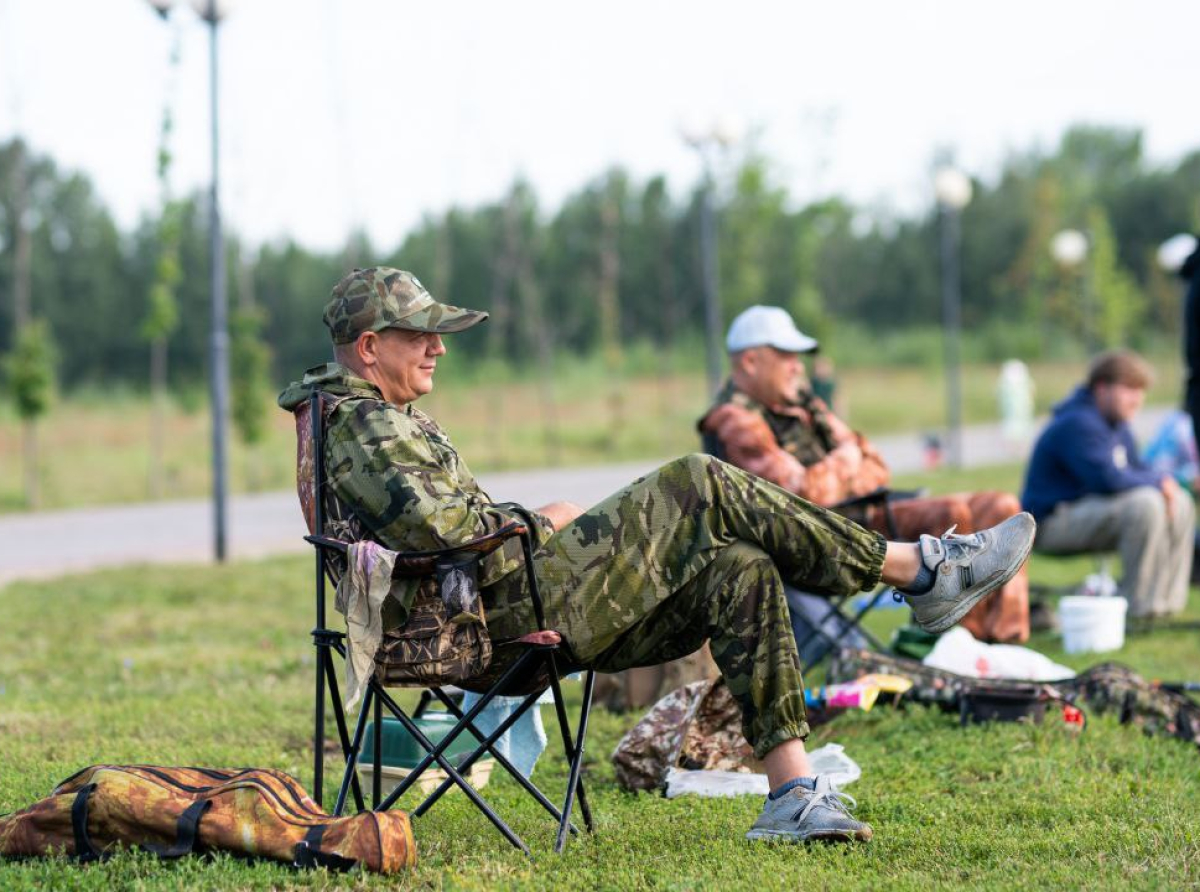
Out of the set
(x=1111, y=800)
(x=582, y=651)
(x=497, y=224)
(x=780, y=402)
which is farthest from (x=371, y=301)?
(x=497, y=224)

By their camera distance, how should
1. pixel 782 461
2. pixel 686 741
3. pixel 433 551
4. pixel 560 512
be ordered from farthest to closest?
1. pixel 782 461
2. pixel 686 741
3. pixel 560 512
4. pixel 433 551

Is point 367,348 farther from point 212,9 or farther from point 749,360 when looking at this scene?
point 212,9

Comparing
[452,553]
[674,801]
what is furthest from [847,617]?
[452,553]

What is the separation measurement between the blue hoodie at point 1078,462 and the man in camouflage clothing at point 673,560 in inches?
161

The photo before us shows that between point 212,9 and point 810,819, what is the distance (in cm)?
826

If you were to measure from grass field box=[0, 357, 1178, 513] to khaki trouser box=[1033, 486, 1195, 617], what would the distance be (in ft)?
44.3

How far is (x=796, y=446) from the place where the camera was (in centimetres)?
628

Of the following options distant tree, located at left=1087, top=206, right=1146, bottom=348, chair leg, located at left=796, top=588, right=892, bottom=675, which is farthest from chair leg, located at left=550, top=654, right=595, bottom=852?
distant tree, located at left=1087, top=206, right=1146, bottom=348

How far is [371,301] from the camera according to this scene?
3.63 metres

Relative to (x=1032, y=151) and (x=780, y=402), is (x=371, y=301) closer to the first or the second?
(x=780, y=402)

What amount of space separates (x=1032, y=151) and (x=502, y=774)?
204 ft

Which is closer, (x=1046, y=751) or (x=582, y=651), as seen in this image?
(x=582, y=651)

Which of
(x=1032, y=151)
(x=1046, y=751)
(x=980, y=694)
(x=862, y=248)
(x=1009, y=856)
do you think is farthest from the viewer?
(x=1032, y=151)

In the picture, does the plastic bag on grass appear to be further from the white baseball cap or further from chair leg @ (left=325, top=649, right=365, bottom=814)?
the white baseball cap
